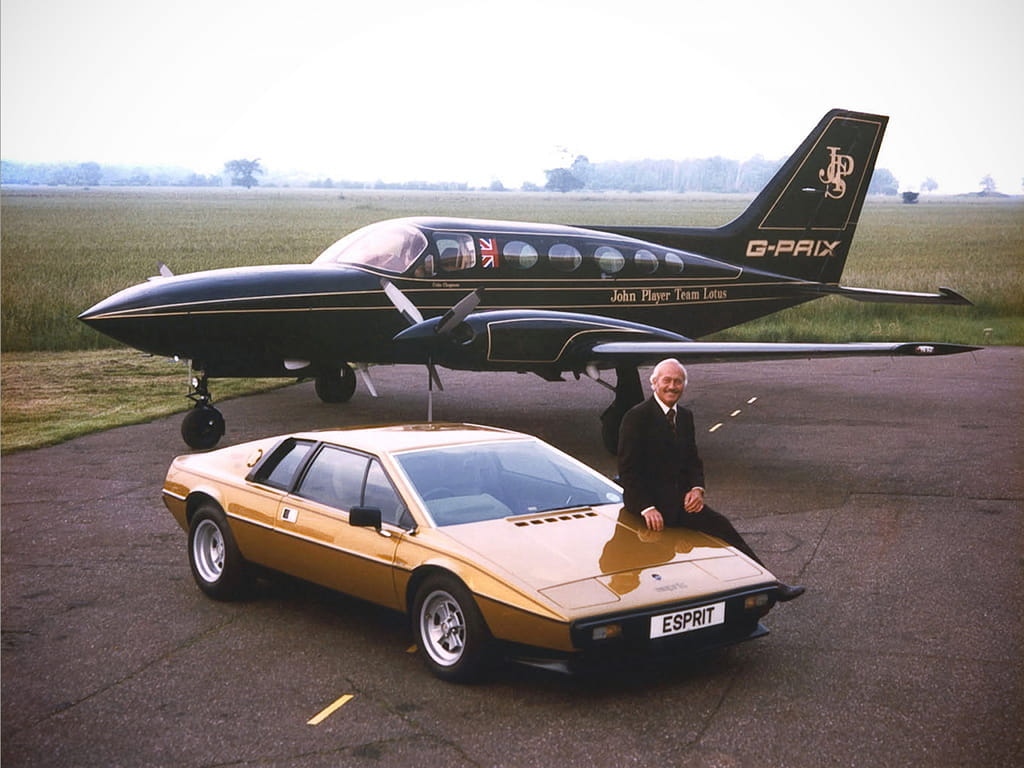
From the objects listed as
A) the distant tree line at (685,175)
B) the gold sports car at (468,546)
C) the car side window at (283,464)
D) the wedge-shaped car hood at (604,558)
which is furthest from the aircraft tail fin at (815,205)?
Answer: the distant tree line at (685,175)

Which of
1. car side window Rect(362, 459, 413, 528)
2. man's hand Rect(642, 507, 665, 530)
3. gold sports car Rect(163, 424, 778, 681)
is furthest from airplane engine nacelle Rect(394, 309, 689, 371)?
man's hand Rect(642, 507, 665, 530)

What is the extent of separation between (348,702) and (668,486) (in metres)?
2.44

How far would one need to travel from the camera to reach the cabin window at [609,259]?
17859 mm

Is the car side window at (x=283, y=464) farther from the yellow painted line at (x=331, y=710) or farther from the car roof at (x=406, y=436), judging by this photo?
the yellow painted line at (x=331, y=710)

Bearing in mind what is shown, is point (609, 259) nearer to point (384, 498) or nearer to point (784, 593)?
point (384, 498)

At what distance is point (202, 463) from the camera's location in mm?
8750

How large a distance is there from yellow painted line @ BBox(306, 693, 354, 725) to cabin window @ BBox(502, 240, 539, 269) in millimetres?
11341

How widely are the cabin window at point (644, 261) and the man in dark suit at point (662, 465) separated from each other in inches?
430

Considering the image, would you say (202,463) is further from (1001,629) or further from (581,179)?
(581,179)

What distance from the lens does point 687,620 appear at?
20.7 ft

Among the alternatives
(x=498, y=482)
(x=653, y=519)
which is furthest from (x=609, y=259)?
(x=653, y=519)

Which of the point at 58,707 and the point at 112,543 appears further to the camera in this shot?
the point at 112,543

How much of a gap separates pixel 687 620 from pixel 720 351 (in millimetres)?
7890

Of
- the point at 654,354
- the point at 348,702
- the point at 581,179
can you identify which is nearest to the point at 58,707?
the point at 348,702
